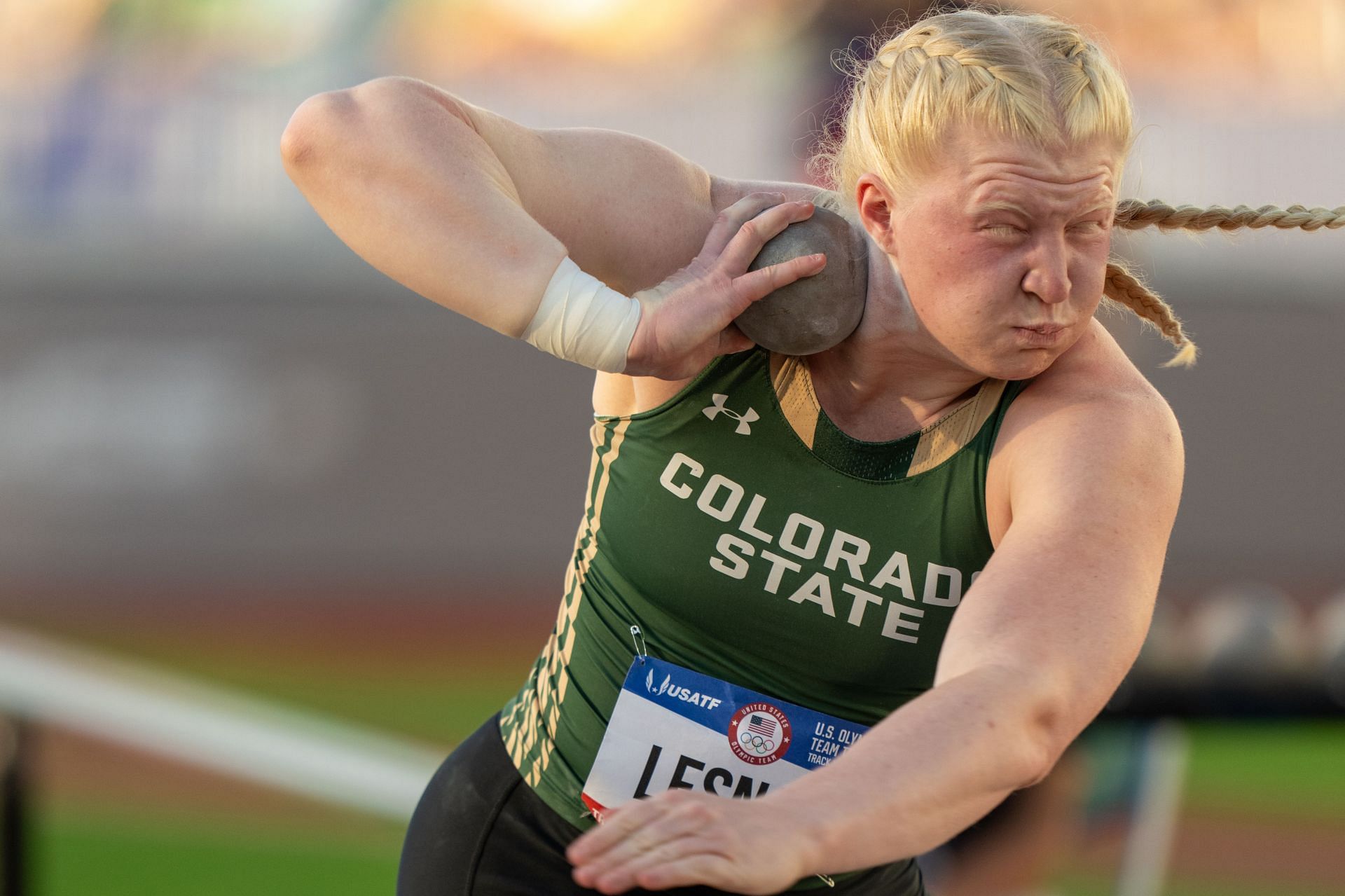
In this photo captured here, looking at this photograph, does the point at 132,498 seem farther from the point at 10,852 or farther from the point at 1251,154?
the point at 1251,154

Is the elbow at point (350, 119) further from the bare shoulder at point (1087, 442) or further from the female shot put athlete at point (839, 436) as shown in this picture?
the bare shoulder at point (1087, 442)

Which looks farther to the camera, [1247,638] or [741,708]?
[1247,638]

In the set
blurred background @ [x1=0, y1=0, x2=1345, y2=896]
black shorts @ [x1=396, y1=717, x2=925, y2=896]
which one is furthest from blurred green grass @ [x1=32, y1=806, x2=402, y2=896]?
black shorts @ [x1=396, y1=717, x2=925, y2=896]

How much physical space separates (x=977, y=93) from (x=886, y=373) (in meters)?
0.37

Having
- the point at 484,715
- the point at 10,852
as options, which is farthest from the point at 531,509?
the point at 10,852

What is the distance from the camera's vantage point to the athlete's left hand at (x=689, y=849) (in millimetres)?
1212

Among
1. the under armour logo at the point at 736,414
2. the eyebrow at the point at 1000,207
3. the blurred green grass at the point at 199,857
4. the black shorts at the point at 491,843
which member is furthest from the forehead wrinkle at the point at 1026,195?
the blurred green grass at the point at 199,857

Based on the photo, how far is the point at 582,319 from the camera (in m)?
1.67

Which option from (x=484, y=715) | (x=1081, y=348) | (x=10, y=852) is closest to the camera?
A: (x=1081, y=348)

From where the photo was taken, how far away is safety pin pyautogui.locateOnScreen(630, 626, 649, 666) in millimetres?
1984

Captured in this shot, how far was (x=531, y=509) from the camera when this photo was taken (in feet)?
31.1

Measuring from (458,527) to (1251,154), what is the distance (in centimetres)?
594

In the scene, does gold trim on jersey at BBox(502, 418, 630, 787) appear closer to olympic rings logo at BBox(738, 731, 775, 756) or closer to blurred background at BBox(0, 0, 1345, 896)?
olympic rings logo at BBox(738, 731, 775, 756)

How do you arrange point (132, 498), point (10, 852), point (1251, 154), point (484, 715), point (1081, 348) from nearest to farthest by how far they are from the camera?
point (1081, 348) → point (10, 852) → point (484, 715) → point (132, 498) → point (1251, 154)
